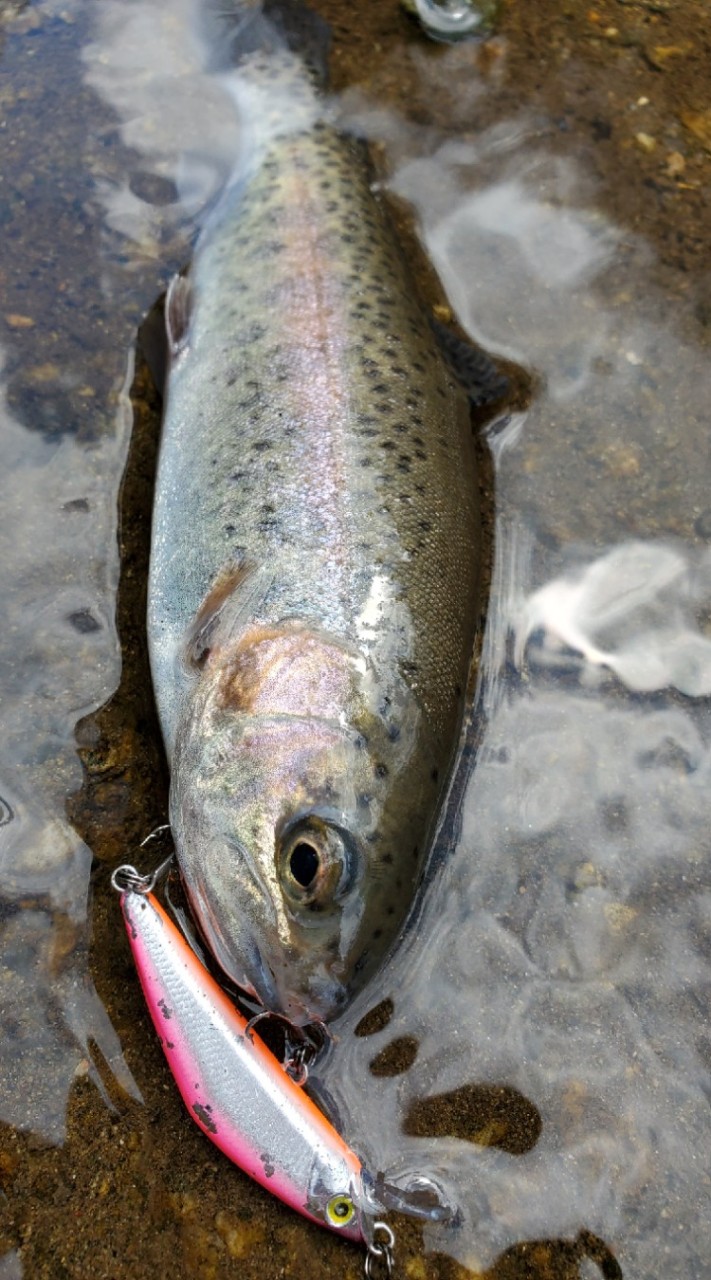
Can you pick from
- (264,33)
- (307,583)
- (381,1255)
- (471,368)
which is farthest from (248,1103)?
(264,33)

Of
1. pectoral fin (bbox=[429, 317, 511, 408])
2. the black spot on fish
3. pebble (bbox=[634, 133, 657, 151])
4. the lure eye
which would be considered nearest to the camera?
the lure eye

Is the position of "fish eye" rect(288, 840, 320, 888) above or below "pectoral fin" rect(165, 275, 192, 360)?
below

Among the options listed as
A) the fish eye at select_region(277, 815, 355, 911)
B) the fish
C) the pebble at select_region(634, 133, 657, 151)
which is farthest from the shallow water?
the fish eye at select_region(277, 815, 355, 911)

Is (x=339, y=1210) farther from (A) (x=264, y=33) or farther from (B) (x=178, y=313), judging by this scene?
(A) (x=264, y=33)

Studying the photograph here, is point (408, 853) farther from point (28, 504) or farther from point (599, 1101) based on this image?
point (28, 504)

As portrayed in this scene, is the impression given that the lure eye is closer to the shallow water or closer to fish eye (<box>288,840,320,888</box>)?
the shallow water

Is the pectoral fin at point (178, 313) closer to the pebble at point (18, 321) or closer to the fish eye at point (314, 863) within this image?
the pebble at point (18, 321)

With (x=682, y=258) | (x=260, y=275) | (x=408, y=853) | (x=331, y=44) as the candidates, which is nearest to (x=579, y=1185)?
(x=408, y=853)
